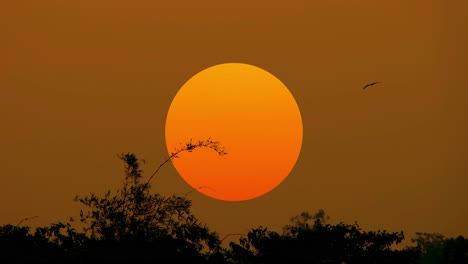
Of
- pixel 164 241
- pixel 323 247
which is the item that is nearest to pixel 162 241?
pixel 164 241

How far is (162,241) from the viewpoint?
1578 inches

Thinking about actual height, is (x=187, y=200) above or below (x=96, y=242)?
above

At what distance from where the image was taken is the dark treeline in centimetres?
3894

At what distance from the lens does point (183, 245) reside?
41406 mm

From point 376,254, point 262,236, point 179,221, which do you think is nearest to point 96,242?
point 179,221

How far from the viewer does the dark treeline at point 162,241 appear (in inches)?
1533

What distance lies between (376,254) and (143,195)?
1043cm

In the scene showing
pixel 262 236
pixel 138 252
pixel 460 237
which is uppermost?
pixel 262 236

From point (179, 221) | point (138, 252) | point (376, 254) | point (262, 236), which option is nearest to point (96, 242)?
point (138, 252)

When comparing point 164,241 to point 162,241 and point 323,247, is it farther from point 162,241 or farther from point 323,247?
point 323,247

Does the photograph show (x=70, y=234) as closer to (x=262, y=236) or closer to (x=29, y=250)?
(x=29, y=250)

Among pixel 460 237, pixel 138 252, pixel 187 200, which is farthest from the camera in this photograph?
pixel 187 200

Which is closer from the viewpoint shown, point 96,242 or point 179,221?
point 96,242

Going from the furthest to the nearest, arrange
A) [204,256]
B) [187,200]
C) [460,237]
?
[187,200]
[204,256]
[460,237]
